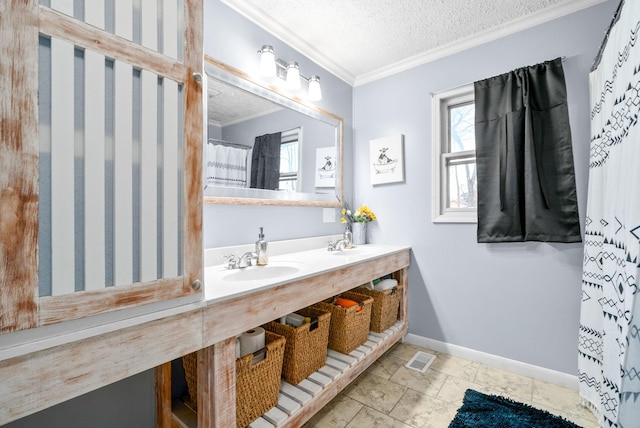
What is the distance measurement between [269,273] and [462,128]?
1.84 metres

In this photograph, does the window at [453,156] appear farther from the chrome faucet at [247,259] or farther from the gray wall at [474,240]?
the chrome faucet at [247,259]

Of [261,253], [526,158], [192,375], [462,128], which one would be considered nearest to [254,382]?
[192,375]

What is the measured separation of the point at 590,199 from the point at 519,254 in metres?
0.54

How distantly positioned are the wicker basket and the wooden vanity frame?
114mm

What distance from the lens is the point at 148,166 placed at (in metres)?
0.81

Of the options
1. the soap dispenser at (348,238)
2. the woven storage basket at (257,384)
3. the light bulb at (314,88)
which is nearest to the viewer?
the woven storage basket at (257,384)

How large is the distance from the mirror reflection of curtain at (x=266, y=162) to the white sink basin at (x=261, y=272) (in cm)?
55

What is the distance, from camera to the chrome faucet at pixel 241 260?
63.3 inches

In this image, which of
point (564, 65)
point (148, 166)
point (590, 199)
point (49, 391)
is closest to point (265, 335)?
point (49, 391)

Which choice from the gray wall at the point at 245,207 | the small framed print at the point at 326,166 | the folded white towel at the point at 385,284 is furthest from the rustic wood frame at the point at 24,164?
the folded white towel at the point at 385,284

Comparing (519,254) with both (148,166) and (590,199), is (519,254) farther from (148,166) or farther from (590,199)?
(148,166)

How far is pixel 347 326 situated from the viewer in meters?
1.80

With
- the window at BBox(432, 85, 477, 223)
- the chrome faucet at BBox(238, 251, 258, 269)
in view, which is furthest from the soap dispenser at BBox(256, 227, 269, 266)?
the window at BBox(432, 85, 477, 223)

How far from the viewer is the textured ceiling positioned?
1.80 m
